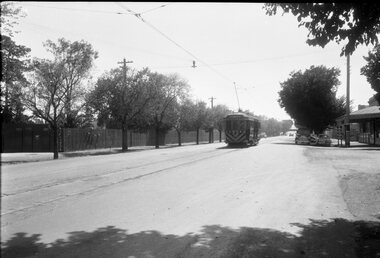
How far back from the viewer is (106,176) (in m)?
13.9

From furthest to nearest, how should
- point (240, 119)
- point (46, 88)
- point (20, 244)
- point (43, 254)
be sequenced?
point (240, 119) → point (46, 88) → point (20, 244) → point (43, 254)

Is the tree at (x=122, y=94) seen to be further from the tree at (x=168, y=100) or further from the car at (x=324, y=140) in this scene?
the car at (x=324, y=140)

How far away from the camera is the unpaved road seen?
18.3 ft

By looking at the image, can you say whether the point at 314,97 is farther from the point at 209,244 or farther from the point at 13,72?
the point at 209,244

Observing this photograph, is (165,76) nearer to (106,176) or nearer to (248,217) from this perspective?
(106,176)

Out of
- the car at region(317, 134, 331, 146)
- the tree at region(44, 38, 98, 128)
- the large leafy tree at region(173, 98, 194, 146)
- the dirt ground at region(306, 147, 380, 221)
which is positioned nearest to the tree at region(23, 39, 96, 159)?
the tree at region(44, 38, 98, 128)

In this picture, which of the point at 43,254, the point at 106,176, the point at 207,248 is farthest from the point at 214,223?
the point at 106,176

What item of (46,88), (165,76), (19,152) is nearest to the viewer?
(46,88)

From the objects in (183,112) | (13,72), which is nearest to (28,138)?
(13,72)

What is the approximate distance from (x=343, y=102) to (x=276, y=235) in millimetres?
52433

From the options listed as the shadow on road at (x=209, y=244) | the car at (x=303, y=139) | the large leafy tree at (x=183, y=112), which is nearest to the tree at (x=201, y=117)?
the large leafy tree at (x=183, y=112)

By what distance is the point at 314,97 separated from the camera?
1973 inches

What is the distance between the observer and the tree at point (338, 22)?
751 centimetres

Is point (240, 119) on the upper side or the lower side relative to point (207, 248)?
upper
